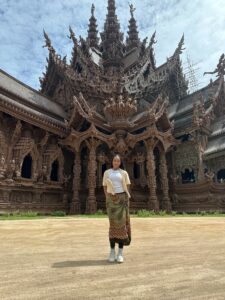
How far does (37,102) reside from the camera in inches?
642

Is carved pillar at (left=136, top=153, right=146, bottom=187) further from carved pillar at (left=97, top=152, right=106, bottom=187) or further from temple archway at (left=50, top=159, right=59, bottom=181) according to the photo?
temple archway at (left=50, top=159, right=59, bottom=181)

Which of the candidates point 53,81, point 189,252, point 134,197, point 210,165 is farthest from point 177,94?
point 189,252

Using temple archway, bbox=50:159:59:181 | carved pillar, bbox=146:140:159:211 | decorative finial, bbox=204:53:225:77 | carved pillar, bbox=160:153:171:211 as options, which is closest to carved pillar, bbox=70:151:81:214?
temple archway, bbox=50:159:59:181

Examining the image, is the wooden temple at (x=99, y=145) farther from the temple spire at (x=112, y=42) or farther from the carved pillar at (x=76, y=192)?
the temple spire at (x=112, y=42)

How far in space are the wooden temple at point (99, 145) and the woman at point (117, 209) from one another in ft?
33.4

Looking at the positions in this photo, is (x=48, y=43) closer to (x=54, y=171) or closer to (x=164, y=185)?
(x=54, y=171)

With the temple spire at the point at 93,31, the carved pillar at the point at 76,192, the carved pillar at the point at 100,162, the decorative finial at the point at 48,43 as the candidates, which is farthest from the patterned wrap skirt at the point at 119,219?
the temple spire at the point at 93,31

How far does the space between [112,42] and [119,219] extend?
27510mm

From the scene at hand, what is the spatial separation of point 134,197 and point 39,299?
1304 cm

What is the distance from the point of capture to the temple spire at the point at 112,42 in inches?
944

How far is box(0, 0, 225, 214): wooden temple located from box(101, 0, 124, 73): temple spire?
4256 millimetres

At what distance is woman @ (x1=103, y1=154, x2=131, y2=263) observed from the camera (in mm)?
3172

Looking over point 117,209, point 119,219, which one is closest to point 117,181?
point 117,209

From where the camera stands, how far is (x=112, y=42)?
2755 cm
